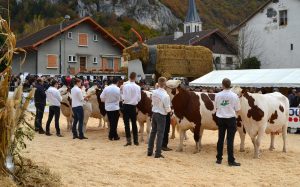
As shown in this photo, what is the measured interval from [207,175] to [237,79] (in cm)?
1589

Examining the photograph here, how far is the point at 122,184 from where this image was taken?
27.4 ft

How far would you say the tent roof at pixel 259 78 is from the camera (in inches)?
853

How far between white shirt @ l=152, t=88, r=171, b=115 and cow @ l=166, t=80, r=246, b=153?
1065mm

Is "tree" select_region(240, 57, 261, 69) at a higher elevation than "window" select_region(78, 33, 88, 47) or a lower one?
lower

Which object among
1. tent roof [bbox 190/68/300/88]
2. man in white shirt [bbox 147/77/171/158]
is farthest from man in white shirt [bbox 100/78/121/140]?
tent roof [bbox 190/68/300/88]

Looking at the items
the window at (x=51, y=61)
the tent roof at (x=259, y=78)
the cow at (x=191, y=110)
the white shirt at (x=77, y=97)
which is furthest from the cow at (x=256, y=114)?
the window at (x=51, y=61)

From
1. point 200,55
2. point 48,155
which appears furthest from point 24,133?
point 200,55

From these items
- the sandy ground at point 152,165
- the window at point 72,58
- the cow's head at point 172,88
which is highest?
the window at point 72,58

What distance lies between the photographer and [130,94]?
42.0ft

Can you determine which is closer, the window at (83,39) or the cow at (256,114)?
the cow at (256,114)

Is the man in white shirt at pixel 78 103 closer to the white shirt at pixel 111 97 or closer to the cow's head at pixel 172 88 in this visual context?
the white shirt at pixel 111 97

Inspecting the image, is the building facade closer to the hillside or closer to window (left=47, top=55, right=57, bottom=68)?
window (left=47, top=55, right=57, bottom=68)

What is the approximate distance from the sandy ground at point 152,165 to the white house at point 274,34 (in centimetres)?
2832

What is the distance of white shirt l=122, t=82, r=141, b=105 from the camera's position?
505 inches
